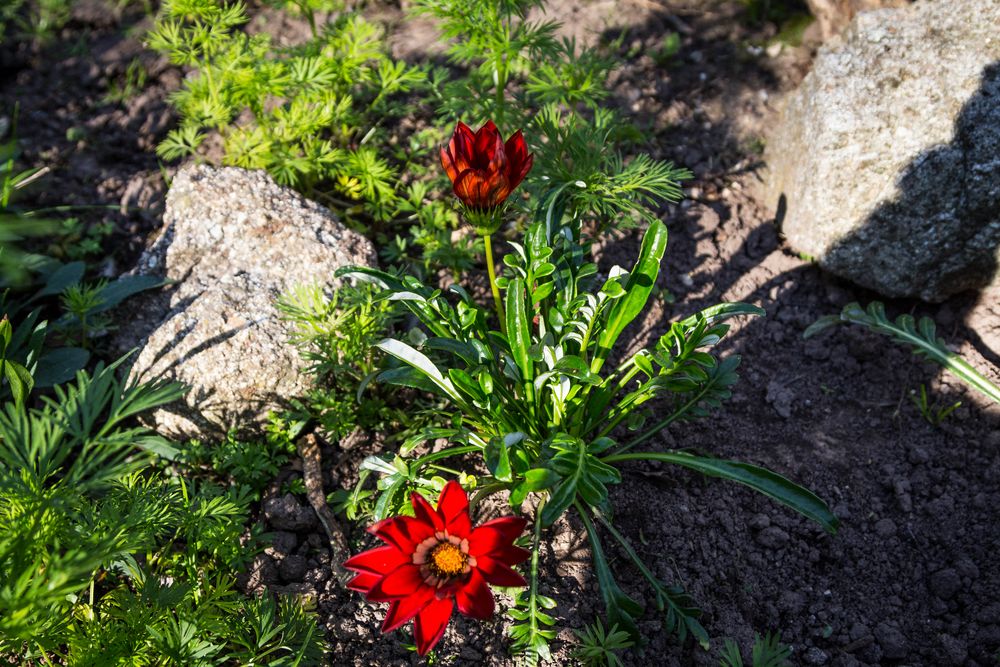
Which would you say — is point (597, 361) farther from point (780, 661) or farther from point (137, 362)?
point (137, 362)

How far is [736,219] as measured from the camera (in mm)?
3129

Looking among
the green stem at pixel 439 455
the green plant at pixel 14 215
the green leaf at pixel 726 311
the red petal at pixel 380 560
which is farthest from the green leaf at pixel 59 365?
the green leaf at pixel 726 311

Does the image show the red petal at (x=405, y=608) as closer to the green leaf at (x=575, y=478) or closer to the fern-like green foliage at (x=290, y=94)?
the green leaf at (x=575, y=478)

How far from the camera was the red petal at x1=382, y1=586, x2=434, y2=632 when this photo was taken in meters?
1.68

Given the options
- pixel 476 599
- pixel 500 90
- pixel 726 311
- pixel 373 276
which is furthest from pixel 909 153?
pixel 476 599

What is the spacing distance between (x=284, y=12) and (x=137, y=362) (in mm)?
2250

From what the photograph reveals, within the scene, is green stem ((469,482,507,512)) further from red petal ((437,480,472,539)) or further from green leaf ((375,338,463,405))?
red petal ((437,480,472,539))

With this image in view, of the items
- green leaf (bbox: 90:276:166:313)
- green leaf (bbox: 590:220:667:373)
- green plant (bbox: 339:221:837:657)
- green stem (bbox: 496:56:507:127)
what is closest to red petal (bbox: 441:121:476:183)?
green plant (bbox: 339:221:837:657)

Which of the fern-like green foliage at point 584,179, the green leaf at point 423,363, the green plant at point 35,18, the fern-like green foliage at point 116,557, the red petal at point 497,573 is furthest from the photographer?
the green plant at point 35,18

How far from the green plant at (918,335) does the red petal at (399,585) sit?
1.58 metres

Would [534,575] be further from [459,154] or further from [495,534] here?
[459,154]

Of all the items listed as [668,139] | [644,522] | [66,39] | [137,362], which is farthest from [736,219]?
[66,39]

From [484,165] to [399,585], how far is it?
101cm

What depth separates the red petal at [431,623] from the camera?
5.44 feet
